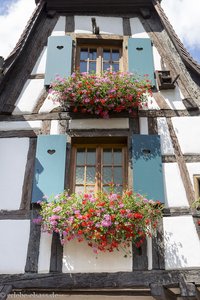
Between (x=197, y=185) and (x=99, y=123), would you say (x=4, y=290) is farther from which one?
(x=197, y=185)

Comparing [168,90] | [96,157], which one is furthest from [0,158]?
[168,90]

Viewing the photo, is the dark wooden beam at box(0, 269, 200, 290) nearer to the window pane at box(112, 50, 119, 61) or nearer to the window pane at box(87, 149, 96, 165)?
the window pane at box(87, 149, 96, 165)

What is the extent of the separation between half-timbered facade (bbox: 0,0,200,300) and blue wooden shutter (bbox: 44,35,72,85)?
0.07ft

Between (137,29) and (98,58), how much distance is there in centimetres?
102

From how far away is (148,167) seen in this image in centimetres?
597

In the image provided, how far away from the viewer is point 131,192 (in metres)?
5.53

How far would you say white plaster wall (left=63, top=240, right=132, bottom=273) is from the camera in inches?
208

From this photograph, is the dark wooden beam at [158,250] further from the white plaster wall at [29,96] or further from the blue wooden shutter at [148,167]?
the white plaster wall at [29,96]

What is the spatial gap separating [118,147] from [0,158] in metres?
1.87

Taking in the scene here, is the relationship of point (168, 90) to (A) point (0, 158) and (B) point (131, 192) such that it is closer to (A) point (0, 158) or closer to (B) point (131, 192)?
(B) point (131, 192)

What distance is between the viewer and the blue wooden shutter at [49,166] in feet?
19.0

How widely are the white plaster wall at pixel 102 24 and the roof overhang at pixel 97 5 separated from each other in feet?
0.78

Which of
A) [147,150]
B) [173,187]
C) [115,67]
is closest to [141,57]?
[115,67]

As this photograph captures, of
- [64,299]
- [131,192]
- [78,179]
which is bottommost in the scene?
[64,299]
